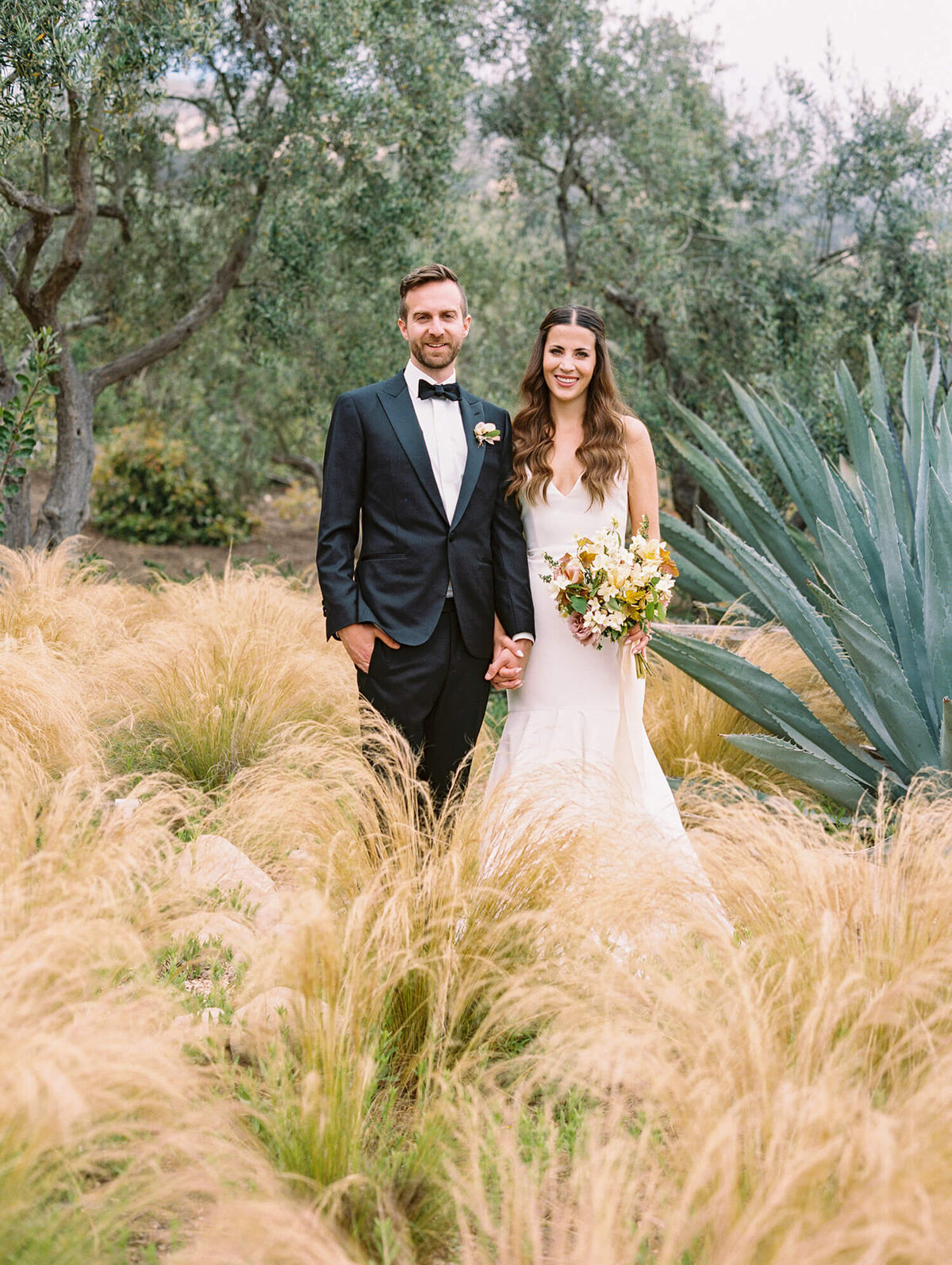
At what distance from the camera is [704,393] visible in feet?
33.0

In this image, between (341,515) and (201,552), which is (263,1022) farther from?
(201,552)

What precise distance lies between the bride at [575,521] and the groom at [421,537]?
0.19 metres

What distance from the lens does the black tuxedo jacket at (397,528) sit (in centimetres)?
342

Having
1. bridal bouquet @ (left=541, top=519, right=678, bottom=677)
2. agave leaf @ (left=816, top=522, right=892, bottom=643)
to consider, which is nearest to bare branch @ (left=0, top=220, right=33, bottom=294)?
bridal bouquet @ (left=541, top=519, right=678, bottom=677)

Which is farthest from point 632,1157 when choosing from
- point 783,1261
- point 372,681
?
point 372,681

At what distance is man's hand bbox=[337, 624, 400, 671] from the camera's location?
11.2ft

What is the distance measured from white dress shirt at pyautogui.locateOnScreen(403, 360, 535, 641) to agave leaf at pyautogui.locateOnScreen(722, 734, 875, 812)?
1418mm

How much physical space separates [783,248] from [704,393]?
1411 mm

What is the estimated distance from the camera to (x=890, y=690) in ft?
12.9

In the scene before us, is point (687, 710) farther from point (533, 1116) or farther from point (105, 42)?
point (105, 42)

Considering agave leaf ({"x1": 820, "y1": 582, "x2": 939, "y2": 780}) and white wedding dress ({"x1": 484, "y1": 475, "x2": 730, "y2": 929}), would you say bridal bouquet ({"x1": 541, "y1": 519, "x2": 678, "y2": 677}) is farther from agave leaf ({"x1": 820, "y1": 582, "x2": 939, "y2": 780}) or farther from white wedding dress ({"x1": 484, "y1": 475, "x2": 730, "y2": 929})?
agave leaf ({"x1": 820, "y1": 582, "x2": 939, "y2": 780})

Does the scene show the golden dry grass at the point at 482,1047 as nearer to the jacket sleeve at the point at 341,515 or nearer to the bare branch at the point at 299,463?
the jacket sleeve at the point at 341,515

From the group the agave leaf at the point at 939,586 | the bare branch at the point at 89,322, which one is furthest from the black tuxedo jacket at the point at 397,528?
the bare branch at the point at 89,322

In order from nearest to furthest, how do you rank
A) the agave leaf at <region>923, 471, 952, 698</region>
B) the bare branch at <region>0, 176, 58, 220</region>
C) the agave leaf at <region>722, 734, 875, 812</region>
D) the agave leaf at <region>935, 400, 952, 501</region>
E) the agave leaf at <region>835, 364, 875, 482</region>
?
the agave leaf at <region>923, 471, 952, 698</region>, the agave leaf at <region>722, 734, 875, 812</region>, the agave leaf at <region>935, 400, 952, 501</region>, the agave leaf at <region>835, 364, 875, 482</region>, the bare branch at <region>0, 176, 58, 220</region>
